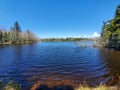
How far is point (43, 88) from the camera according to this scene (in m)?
17.8

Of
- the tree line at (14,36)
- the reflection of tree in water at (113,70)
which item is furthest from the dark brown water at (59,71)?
the tree line at (14,36)

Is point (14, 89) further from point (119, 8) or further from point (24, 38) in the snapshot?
point (24, 38)

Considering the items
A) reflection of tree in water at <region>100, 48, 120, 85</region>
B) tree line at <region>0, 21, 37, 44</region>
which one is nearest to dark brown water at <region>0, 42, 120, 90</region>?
reflection of tree in water at <region>100, 48, 120, 85</region>

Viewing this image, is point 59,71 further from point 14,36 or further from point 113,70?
point 14,36

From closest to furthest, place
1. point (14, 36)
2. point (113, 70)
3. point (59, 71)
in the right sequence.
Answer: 1. point (59, 71)
2. point (113, 70)
3. point (14, 36)

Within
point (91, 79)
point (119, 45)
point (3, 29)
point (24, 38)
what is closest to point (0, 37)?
point (3, 29)

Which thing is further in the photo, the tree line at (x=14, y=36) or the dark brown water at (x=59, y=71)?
the tree line at (x=14, y=36)

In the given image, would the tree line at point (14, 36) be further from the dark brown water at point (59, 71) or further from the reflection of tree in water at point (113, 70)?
the reflection of tree in water at point (113, 70)

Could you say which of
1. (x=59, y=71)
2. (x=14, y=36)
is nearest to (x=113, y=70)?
(x=59, y=71)

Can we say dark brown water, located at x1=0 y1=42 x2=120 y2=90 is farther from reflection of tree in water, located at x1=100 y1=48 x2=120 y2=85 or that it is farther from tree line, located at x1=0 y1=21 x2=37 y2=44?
tree line, located at x1=0 y1=21 x2=37 y2=44

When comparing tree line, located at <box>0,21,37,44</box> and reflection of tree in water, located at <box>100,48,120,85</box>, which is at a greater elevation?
tree line, located at <box>0,21,37,44</box>

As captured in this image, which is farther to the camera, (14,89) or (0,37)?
(0,37)

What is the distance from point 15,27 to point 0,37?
104 feet

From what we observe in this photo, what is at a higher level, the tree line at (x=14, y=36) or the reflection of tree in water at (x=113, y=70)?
the tree line at (x=14, y=36)
